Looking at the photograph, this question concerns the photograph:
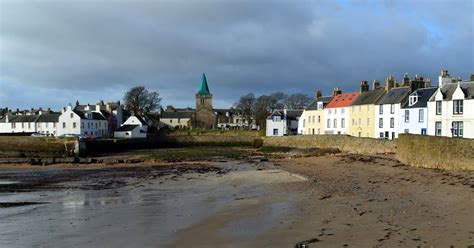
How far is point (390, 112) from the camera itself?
49469 mm

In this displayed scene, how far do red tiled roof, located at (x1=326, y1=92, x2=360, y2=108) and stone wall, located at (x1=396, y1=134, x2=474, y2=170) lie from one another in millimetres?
33065

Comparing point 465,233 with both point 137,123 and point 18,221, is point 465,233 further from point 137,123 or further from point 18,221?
point 137,123

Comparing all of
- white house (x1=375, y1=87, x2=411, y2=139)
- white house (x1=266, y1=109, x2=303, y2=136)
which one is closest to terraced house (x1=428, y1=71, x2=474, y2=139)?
white house (x1=375, y1=87, x2=411, y2=139)

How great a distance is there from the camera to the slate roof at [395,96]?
4792 cm

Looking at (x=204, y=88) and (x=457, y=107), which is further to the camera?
(x=204, y=88)

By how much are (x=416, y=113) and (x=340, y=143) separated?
8.23 m

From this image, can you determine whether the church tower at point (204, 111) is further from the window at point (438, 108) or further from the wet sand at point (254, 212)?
the wet sand at point (254, 212)

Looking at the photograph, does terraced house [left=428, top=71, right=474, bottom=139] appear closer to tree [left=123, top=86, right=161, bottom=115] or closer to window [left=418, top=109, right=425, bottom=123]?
window [left=418, top=109, right=425, bottom=123]

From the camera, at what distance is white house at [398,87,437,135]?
43.2 metres

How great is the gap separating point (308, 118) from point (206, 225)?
189 ft

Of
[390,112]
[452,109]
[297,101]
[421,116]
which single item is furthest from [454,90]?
[297,101]

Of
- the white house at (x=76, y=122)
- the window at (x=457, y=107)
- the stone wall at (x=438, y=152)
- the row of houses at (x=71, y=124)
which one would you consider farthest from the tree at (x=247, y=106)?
the stone wall at (x=438, y=152)

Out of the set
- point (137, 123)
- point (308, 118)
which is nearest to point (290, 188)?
point (308, 118)

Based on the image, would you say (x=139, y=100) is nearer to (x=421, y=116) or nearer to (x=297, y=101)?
(x=297, y=101)
